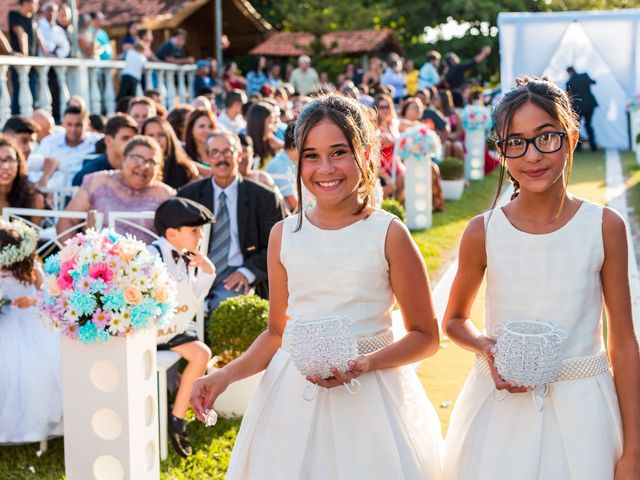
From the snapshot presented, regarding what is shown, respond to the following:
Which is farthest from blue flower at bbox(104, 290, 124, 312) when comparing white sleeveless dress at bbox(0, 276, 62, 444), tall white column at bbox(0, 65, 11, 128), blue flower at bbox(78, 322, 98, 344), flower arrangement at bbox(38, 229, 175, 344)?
tall white column at bbox(0, 65, 11, 128)

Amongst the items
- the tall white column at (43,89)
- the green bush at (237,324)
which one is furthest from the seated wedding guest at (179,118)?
the green bush at (237,324)

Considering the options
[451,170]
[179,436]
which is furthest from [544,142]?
[451,170]

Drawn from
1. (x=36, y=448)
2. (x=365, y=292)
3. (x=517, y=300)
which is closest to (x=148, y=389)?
(x=36, y=448)

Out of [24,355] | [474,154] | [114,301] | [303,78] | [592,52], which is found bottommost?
[24,355]

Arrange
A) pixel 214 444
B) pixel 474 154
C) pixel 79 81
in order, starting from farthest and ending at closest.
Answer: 1. pixel 474 154
2. pixel 79 81
3. pixel 214 444

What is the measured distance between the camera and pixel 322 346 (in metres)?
2.72

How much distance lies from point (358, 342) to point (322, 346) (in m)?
0.28

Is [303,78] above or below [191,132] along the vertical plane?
above

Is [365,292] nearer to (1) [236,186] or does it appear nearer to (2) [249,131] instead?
(1) [236,186]

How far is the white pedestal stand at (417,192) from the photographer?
1284cm

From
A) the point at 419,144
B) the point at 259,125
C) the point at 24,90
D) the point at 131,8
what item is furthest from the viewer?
the point at 131,8

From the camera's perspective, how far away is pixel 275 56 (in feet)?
121

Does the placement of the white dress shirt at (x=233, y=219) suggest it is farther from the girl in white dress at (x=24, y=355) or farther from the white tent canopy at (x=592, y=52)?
the white tent canopy at (x=592, y=52)

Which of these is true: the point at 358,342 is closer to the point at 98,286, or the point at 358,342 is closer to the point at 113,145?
the point at 98,286
